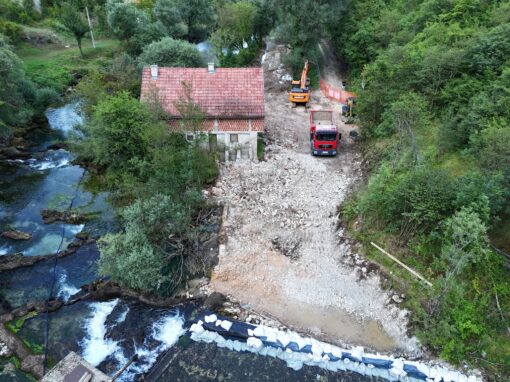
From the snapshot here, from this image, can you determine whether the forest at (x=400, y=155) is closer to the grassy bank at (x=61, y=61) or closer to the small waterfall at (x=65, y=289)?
the grassy bank at (x=61, y=61)

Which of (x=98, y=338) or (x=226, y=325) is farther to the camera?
(x=98, y=338)

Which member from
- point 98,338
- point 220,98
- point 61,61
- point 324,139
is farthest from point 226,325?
point 61,61

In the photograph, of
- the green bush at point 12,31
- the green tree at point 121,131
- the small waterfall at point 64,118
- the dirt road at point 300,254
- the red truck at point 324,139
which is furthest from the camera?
the green bush at point 12,31

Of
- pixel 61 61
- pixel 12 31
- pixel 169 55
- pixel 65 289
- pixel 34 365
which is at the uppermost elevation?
pixel 12 31

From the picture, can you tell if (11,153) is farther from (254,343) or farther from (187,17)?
(187,17)

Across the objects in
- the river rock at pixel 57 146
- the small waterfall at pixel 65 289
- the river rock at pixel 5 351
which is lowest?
the river rock at pixel 5 351

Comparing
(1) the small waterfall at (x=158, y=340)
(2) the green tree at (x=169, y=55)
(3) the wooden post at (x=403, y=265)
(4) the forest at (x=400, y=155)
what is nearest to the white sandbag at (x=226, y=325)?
(1) the small waterfall at (x=158, y=340)

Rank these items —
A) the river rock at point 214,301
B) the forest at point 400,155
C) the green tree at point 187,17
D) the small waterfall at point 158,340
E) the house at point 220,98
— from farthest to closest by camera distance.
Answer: the green tree at point 187,17, the house at point 220,98, the river rock at point 214,301, the forest at point 400,155, the small waterfall at point 158,340

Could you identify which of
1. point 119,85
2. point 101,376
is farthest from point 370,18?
point 101,376
